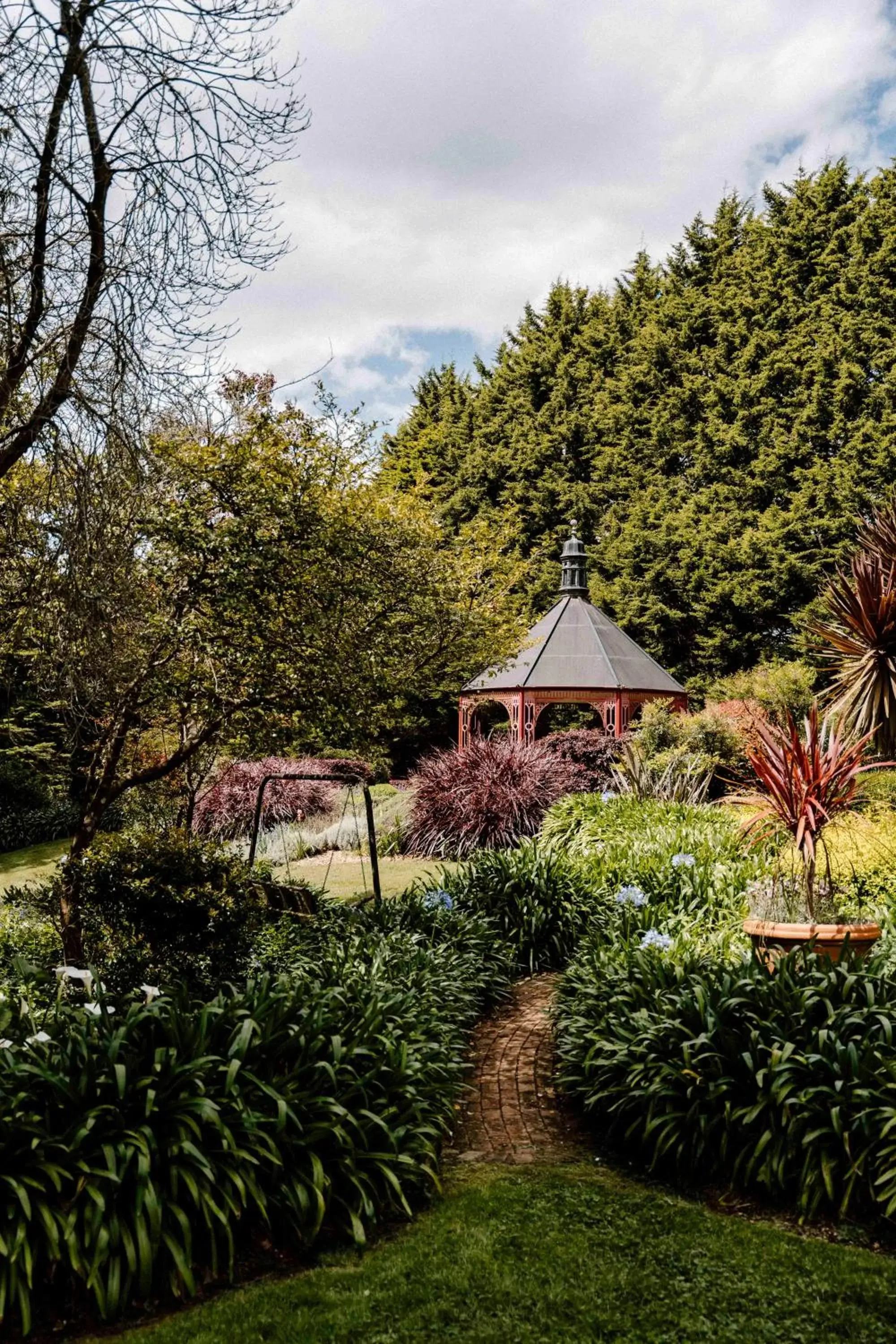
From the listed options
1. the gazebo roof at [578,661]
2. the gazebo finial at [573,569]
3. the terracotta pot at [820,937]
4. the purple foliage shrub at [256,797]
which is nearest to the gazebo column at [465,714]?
the gazebo roof at [578,661]

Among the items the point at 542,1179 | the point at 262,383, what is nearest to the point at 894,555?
the point at 262,383

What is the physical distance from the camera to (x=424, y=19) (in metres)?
4.46

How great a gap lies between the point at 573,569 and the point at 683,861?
12051 mm

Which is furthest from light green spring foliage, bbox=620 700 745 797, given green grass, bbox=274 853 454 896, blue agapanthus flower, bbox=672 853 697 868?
blue agapanthus flower, bbox=672 853 697 868

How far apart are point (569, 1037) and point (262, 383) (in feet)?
16.1

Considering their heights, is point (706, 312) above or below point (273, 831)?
above

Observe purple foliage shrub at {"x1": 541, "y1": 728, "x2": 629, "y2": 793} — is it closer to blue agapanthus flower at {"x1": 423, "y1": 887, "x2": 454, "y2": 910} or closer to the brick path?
blue agapanthus flower at {"x1": 423, "y1": 887, "x2": 454, "y2": 910}

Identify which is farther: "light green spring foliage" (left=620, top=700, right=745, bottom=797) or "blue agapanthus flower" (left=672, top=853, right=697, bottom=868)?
"light green spring foliage" (left=620, top=700, right=745, bottom=797)

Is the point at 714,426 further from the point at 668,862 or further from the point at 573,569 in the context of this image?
the point at 668,862

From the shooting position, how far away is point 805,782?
5711mm

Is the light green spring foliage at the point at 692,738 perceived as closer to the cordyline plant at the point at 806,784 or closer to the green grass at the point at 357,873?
the green grass at the point at 357,873

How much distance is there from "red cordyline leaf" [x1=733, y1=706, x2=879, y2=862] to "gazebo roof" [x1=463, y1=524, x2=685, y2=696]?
964 centimetres

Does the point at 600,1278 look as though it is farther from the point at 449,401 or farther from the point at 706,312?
the point at 449,401

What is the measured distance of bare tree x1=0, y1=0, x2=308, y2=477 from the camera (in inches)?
147
